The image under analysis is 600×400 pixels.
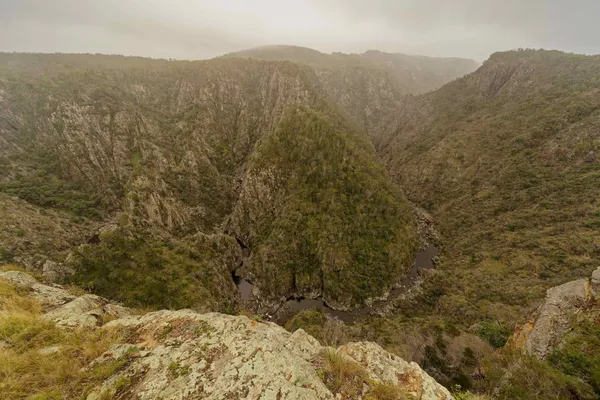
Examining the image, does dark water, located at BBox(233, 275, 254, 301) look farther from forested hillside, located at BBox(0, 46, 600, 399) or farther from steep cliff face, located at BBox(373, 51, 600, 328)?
steep cliff face, located at BBox(373, 51, 600, 328)

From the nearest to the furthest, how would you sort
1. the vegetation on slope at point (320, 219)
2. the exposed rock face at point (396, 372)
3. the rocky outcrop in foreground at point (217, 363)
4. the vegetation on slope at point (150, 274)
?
the rocky outcrop in foreground at point (217, 363)
the exposed rock face at point (396, 372)
the vegetation on slope at point (150, 274)
the vegetation on slope at point (320, 219)

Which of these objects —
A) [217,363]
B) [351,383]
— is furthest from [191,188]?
[351,383]

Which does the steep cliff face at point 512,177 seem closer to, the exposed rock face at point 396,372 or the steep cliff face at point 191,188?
the steep cliff face at point 191,188

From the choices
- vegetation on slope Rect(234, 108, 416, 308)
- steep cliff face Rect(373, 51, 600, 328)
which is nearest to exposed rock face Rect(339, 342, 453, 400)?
steep cliff face Rect(373, 51, 600, 328)

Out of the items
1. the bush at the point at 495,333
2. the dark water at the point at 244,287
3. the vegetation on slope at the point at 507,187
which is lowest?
the dark water at the point at 244,287

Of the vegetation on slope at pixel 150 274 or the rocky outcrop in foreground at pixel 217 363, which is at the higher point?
the rocky outcrop in foreground at pixel 217 363

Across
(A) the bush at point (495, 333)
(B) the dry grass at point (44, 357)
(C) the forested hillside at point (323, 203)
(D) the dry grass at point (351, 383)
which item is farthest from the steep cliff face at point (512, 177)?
(B) the dry grass at point (44, 357)

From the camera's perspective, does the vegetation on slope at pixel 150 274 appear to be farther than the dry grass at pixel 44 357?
Yes

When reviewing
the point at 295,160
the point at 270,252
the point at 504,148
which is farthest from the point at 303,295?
the point at 504,148
